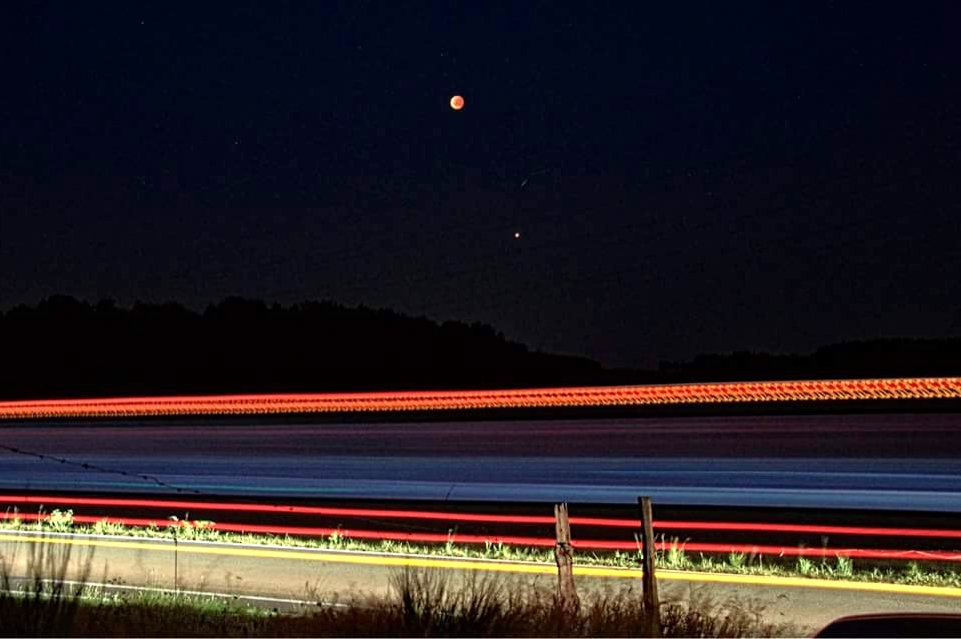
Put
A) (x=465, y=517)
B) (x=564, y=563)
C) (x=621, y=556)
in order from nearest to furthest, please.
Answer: (x=564, y=563) < (x=621, y=556) < (x=465, y=517)

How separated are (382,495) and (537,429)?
12375 millimetres

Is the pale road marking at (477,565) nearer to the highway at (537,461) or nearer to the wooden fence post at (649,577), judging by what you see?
the wooden fence post at (649,577)

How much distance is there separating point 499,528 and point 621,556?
2519mm

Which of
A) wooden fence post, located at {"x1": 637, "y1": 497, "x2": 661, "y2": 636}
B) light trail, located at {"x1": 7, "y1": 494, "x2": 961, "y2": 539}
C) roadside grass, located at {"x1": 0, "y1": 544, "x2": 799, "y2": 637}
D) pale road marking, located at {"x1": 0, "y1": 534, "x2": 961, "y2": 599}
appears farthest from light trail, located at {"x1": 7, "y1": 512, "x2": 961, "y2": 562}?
wooden fence post, located at {"x1": 637, "y1": 497, "x2": 661, "y2": 636}

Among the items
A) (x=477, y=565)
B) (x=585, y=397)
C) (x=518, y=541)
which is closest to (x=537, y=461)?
(x=518, y=541)

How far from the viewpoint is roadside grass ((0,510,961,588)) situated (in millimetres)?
11562

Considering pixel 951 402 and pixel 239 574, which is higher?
pixel 951 402

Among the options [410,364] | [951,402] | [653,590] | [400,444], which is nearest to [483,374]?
[410,364]

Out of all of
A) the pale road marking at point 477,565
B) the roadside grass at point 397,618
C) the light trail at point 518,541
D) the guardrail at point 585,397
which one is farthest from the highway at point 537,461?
the roadside grass at point 397,618

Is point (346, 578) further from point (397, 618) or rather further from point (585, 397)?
point (585, 397)

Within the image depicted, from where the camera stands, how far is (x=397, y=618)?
7.88m

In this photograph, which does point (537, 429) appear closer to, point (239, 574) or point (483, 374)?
point (239, 574)

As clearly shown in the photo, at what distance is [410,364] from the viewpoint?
62.0 meters

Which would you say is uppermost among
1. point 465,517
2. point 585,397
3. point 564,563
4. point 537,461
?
point 585,397
